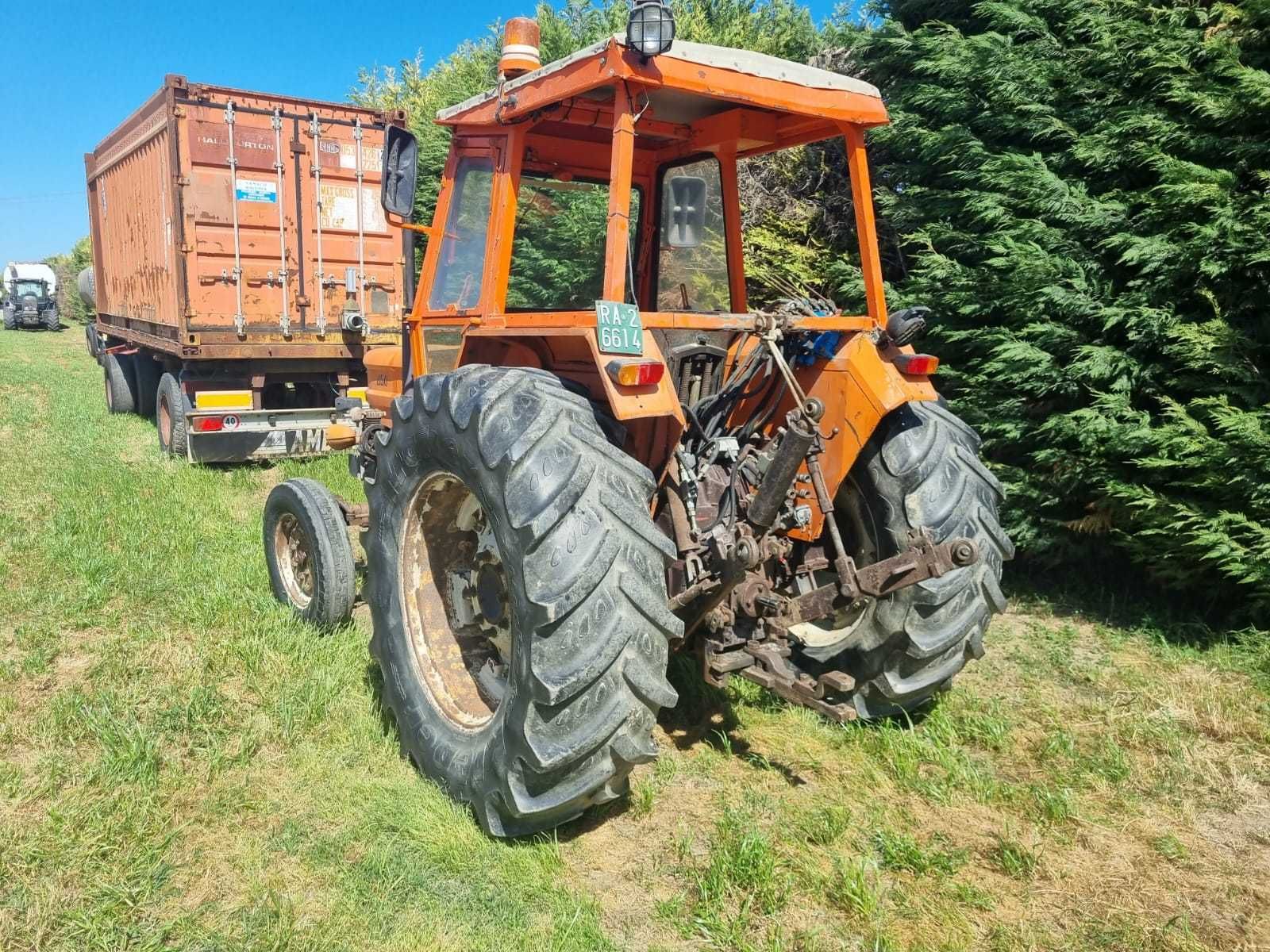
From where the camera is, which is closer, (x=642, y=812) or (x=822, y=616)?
(x=642, y=812)

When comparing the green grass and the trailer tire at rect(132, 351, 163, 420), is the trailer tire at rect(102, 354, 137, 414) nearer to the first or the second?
the trailer tire at rect(132, 351, 163, 420)

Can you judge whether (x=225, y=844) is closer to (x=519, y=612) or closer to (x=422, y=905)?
(x=422, y=905)

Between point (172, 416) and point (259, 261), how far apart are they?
5.56 ft

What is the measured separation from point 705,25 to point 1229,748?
13.9 m

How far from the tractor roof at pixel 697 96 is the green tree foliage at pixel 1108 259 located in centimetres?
224

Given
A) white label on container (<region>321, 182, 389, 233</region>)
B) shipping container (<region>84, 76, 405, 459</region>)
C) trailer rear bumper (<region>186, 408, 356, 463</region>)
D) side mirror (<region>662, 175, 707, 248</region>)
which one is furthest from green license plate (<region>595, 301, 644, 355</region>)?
white label on container (<region>321, 182, 389, 233</region>)

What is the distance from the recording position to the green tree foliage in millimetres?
4625

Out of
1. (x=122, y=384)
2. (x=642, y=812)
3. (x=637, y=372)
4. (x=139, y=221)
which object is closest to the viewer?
(x=637, y=372)

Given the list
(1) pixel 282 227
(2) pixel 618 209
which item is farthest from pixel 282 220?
(2) pixel 618 209

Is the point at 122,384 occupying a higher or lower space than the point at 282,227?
lower

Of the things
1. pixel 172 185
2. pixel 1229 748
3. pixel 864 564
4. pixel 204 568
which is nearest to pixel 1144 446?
pixel 1229 748

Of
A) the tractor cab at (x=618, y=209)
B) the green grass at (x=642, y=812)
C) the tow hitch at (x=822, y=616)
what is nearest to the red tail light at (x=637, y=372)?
the tractor cab at (x=618, y=209)

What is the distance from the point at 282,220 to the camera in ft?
28.4

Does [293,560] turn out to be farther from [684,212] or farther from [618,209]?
[618,209]
